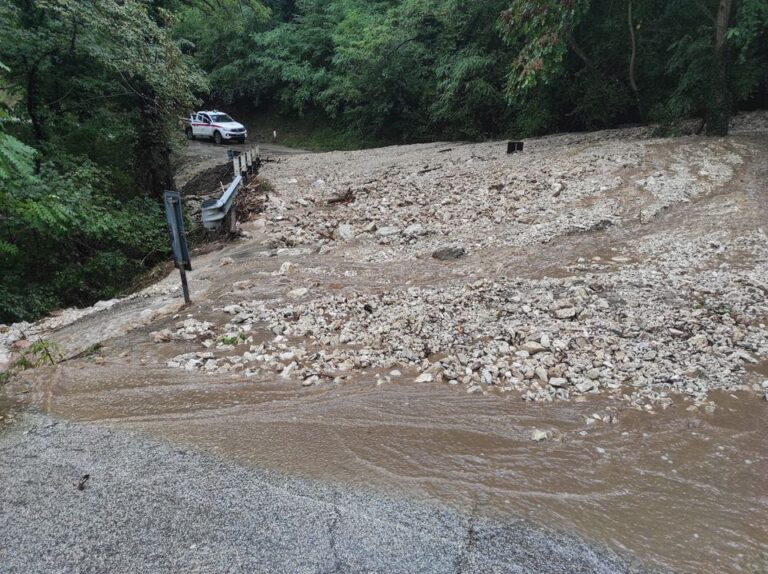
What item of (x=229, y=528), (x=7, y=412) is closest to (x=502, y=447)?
(x=229, y=528)

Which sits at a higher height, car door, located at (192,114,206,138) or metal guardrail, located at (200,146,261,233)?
car door, located at (192,114,206,138)

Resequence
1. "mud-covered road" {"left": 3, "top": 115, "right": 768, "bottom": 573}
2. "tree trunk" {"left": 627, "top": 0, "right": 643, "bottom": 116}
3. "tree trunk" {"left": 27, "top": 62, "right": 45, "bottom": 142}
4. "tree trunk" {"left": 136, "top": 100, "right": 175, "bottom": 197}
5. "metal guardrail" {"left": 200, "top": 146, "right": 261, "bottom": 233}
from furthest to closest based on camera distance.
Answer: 1. "tree trunk" {"left": 627, "top": 0, "right": 643, "bottom": 116}
2. "tree trunk" {"left": 136, "top": 100, "right": 175, "bottom": 197}
3. "tree trunk" {"left": 27, "top": 62, "right": 45, "bottom": 142}
4. "metal guardrail" {"left": 200, "top": 146, "right": 261, "bottom": 233}
5. "mud-covered road" {"left": 3, "top": 115, "right": 768, "bottom": 573}

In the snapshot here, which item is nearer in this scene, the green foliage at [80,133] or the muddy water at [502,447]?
the muddy water at [502,447]

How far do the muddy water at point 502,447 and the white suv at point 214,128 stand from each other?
2188 cm

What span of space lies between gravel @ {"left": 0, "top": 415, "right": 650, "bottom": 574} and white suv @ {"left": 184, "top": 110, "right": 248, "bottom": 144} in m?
23.2

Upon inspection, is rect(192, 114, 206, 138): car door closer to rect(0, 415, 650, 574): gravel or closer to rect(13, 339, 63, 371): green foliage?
rect(13, 339, 63, 371): green foliage

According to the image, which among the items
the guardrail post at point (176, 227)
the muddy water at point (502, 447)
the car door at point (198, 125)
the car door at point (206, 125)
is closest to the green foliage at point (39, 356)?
the muddy water at point (502, 447)

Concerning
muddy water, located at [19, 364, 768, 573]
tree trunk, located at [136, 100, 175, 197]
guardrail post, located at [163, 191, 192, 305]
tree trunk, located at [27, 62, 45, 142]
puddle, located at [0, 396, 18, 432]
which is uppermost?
tree trunk, located at [27, 62, 45, 142]

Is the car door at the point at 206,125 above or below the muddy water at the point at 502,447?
above

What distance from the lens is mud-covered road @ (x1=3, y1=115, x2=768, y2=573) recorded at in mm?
3018

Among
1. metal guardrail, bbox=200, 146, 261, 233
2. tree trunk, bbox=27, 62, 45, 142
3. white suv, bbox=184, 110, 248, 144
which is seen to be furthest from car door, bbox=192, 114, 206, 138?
→ tree trunk, bbox=27, 62, 45, 142

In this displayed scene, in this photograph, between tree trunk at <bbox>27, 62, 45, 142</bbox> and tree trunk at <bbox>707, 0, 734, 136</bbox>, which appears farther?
tree trunk at <bbox>707, 0, 734, 136</bbox>

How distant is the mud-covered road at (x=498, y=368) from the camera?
302 centimetres

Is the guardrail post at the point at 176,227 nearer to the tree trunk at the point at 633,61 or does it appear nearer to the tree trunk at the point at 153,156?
the tree trunk at the point at 153,156
